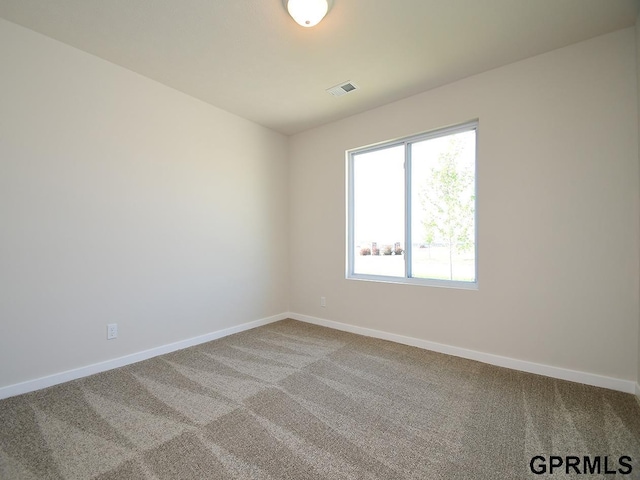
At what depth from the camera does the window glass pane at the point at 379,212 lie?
3.40m

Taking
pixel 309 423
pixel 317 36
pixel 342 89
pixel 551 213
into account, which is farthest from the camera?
pixel 342 89

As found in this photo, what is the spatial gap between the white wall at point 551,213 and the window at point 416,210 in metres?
0.17

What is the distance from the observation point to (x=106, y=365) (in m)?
2.50

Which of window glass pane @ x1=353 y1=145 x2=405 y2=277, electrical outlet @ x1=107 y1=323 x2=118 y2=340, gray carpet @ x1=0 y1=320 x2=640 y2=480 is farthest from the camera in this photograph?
window glass pane @ x1=353 y1=145 x2=405 y2=277

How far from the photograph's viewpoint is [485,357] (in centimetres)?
266

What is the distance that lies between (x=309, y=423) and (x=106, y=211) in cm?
246

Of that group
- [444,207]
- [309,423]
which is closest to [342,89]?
[444,207]

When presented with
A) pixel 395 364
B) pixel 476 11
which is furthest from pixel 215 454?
pixel 476 11

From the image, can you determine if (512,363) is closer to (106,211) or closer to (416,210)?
(416,210)

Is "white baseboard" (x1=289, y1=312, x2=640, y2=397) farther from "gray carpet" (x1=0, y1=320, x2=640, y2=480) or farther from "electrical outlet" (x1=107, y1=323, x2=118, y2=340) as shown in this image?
"electrical outlet" (x1=107, y1=323, x2=118, y2=340)

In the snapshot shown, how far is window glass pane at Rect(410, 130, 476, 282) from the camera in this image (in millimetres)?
2881

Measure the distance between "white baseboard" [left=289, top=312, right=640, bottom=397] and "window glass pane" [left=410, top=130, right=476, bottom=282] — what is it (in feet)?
2.35

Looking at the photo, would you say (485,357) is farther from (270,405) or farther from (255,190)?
(255,190)

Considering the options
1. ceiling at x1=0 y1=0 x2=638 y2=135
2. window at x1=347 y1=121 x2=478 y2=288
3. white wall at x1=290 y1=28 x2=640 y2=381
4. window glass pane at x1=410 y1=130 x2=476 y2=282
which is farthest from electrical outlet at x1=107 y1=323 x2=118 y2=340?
window glass pane at x1=410 y1=130 x2=476 y2=282
